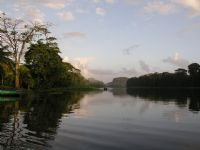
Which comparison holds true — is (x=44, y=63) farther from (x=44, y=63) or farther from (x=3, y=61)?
(x=3, y=61)

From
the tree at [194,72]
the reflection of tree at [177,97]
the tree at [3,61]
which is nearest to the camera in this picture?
the reflection of tree at [177,97]

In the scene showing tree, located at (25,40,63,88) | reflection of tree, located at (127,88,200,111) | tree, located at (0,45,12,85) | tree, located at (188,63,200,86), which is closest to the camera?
reflection of tree, located at (127,88,200,111)

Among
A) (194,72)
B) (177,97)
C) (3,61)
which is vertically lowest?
(177,97)

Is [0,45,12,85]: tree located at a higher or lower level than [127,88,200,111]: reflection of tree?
higher

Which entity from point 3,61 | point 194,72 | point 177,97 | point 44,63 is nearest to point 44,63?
point 44,63

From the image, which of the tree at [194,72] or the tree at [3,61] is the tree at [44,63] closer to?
the tree at [3,61]

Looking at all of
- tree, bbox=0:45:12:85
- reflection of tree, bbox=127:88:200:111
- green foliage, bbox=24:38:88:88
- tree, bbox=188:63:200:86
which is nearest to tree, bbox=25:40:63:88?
green foliage, bbox=24:38:88:88

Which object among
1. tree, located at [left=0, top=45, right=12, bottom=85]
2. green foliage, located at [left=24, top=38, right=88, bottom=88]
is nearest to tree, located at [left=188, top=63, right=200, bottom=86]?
green foliage, located at [left=24, top=38, right=88, bottom=88]

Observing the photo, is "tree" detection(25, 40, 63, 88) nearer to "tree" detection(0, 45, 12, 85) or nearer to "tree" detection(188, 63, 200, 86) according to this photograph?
"tree" detection(0, 45, 12, 85)

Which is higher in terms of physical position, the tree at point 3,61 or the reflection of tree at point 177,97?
the tree at point 3,61

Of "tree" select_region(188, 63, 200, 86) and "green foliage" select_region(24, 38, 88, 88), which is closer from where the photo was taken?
"green foliage" select_region(24, 38, 88, 88)

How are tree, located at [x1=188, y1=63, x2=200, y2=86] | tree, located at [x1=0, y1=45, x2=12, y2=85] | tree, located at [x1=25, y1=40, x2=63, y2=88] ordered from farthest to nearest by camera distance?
tree, located at [x1=188, y1=63, x2=200, y2=86]
tree, located at [x1=25, y1=40, x2=63, y2=88]
tree, located at [x1=0, y1=45, x2=12, y2=85]

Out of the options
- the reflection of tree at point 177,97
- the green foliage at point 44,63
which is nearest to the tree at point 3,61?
the green foliage at point 44,63

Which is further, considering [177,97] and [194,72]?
[194,72]
